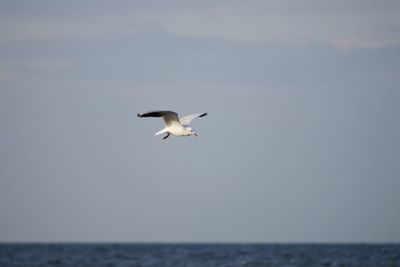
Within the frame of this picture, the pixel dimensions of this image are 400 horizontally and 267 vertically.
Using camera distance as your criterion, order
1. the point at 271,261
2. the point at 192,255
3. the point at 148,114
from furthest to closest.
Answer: the point at 192,255, the point at 271,261, the point at 148,114

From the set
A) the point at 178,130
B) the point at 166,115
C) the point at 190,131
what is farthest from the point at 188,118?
the point at 166,115

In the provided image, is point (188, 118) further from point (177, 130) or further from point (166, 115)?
point (166, 115)

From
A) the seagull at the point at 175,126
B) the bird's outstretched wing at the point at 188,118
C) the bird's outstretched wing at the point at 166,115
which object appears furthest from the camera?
the bird's outstretched wing at the point at 188,118

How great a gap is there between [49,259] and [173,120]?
22304mm

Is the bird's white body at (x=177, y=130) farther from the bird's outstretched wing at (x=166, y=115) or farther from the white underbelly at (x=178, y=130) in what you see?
the bird's outstretched wing at (x=166, y=115)

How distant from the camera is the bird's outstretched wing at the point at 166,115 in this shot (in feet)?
80.6

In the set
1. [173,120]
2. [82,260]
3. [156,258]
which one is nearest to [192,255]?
[156,258]

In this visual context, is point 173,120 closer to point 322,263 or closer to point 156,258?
point 322,263

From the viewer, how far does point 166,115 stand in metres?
25.4

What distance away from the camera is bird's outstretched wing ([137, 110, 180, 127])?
24.6 meters

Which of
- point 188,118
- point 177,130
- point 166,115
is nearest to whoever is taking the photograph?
point 166,115

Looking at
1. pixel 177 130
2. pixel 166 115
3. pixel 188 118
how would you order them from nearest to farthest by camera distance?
1. pixel 166 115
2. pixel 177 130
3. pixel 188 118

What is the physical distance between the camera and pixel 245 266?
138 feet

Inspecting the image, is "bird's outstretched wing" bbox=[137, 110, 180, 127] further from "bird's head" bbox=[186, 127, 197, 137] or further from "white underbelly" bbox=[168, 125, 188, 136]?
"bird's head" bbox=[186, 127, 197, 137]
